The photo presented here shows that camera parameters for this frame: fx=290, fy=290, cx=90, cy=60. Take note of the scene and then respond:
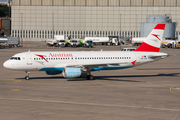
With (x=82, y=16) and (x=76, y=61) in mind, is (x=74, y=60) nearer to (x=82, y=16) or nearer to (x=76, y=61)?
(x=76, y=61)

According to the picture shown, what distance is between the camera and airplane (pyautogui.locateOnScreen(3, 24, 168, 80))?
4034 centimetres

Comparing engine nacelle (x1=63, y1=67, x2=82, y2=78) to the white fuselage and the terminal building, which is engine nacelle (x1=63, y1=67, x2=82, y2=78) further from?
the terminal building

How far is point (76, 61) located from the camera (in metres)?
42.0

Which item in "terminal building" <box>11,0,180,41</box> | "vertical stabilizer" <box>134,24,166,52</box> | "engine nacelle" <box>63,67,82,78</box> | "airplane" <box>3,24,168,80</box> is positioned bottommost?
"engine nacelle" <box>63,67,82,78</box>

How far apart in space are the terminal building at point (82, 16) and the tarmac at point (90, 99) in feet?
507

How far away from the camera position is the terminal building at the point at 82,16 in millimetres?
191875

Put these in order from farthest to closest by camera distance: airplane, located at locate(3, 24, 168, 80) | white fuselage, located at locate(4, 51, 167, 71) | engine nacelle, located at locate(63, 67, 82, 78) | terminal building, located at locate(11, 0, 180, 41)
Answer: terminal building, located at locate(11, 0, 180, 41)
white fuselage, located at locate(4, 51, 167, 71)
airplane, located at locate(3, 24, 168, 80)
engine nacelle, located at locate(63, 67, 82, 78)

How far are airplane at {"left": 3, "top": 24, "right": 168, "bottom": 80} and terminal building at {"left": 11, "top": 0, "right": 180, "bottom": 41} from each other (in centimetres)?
15136

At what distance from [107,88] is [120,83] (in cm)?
434

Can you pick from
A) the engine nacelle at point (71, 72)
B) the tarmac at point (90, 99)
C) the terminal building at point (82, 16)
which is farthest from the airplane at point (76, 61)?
the terminal building at point (82, 16)

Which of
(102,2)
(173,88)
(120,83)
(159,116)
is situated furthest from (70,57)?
(102,2)

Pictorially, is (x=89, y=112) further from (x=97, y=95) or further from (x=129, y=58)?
(x=129, y=58)


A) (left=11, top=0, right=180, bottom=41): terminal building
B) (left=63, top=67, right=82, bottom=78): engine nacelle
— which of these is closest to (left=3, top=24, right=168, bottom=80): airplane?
(left=63, top=67, right=82, bottom=78): engine nacelle

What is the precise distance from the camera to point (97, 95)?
103 feet
